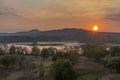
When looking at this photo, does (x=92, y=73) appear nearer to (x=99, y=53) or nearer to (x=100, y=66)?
(x=100, y=66)

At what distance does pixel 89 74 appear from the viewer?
89.7 meters

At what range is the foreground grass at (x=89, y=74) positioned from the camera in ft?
270

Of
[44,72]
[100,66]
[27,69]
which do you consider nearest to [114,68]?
[100,66]

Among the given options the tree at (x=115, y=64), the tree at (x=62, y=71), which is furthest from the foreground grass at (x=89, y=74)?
the tree at (x=62, y=71)

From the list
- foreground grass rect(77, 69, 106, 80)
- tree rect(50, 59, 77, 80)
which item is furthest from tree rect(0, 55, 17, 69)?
tree rect(50, 59, 77, 80)

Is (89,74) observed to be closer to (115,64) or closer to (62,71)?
(115,64)

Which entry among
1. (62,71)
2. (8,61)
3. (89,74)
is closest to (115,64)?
(89,74)

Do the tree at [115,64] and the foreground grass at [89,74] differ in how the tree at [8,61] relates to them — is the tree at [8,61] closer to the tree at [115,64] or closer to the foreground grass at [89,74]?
the foreground grass at [89,74]

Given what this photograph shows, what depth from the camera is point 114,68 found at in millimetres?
91312

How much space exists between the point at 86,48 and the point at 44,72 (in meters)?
57.1

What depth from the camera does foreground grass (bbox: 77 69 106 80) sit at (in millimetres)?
82375

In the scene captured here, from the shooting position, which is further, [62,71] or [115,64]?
[115,64]

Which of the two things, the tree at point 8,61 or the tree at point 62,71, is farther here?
the tree at point 8,61

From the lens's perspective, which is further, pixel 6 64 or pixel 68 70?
pixel 6 64
